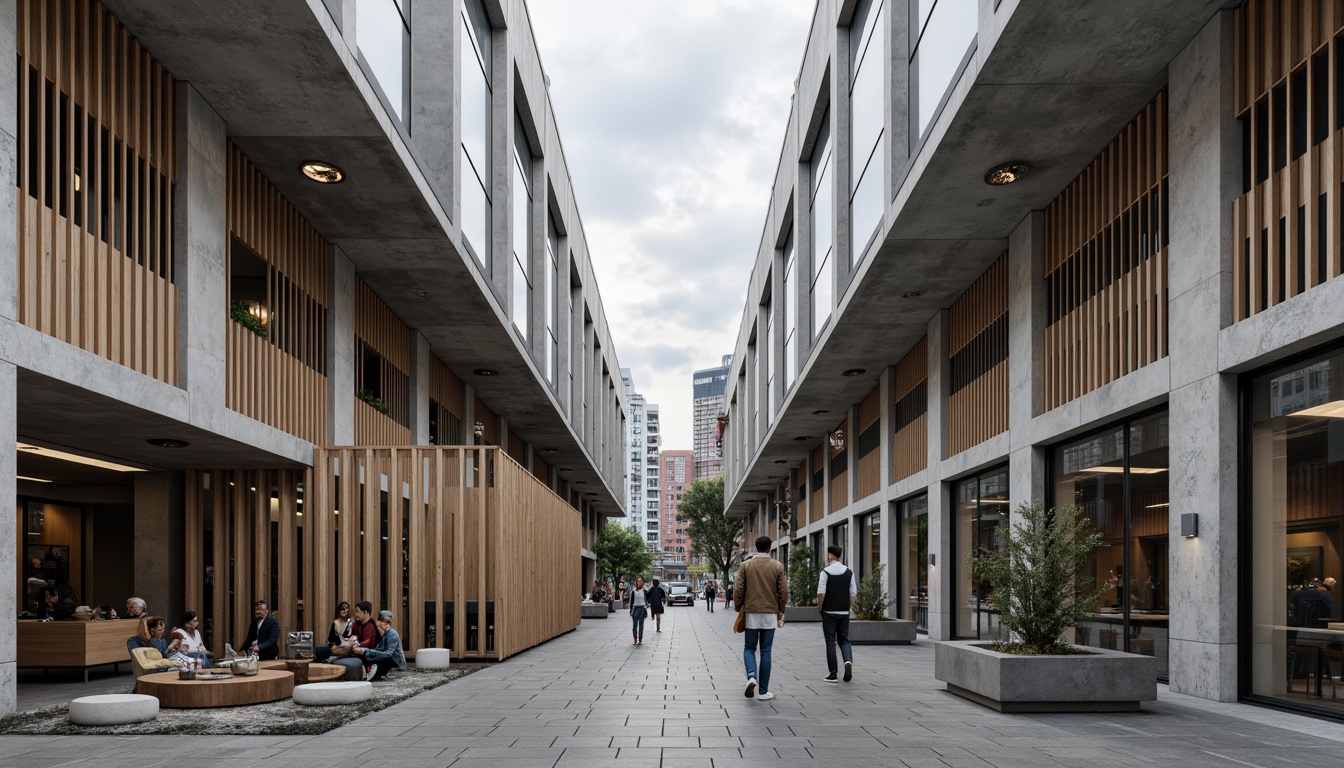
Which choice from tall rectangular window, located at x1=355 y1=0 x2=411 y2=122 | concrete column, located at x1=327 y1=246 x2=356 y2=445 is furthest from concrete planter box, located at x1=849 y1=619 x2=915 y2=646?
tall rectangular window, located at x1=355 y1=0 x2=411 y2=122

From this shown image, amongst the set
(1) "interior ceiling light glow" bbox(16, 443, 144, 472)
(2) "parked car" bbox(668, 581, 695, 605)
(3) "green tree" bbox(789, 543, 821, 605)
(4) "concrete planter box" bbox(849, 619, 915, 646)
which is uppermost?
(1) "interior ceiling light glow" bbox(16, 443, 144, 472)

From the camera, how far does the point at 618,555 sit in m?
77.1

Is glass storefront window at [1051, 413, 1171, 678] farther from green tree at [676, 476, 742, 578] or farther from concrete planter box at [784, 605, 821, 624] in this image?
green tree at [676, 476, 742, 578]

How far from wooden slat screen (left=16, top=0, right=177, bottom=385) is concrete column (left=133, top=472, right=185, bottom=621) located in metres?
5.82

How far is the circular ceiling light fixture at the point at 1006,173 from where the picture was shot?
14.8m

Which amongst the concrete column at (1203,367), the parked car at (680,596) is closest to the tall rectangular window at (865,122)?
the concrete column at (1203,367)

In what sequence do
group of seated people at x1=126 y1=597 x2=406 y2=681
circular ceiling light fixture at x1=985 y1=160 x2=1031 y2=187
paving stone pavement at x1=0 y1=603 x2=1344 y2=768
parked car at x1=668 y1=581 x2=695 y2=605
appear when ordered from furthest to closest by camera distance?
1. parked car at x1=668 y1=581 x2=695 y2=605
2. circular ceiling light fixture at x1=985 y1=160 x2=1031 y2=187
3. group of seated people at x1=126 y1=597 x2=406 y2=681
4. paving stone pavement at x1=0 y1=603 x2=1344 y2=768

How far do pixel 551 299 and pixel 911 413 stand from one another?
11.9 meters

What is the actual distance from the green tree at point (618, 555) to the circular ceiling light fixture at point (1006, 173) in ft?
173

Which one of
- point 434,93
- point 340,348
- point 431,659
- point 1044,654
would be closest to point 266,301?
point 340,348

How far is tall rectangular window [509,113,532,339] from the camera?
25.8m

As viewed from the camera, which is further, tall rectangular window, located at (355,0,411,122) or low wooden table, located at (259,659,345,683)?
tall rectangular window, located at (355,0,411,122)

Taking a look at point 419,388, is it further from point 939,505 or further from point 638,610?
point 939,505

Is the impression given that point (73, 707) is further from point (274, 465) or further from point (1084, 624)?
point (1084, 624)
